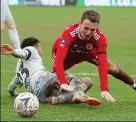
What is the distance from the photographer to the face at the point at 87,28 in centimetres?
850

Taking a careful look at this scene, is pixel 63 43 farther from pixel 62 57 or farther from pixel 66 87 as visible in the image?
pixel 66 87

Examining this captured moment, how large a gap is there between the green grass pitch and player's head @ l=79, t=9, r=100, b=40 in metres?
1.06

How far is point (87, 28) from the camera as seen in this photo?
8.54 metres

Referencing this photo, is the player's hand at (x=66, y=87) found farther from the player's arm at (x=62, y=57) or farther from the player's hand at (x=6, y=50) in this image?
the player's hand at (x=6, y=50)

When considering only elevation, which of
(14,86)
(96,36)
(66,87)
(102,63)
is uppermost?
(96,36)

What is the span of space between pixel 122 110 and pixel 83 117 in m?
0.85

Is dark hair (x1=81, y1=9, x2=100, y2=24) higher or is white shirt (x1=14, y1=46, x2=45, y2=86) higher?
dark hair (x1=81, y1=9, x2=100, y2=24)

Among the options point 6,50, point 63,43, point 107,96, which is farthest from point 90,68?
point 107,96

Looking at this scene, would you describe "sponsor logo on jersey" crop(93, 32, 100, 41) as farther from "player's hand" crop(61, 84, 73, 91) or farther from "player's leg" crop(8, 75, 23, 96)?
"player's leg" crop(8, 75, 23, 96)

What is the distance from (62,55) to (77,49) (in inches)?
22.9

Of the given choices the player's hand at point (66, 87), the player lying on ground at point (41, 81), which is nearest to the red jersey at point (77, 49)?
the player's hand at point (66, 87)

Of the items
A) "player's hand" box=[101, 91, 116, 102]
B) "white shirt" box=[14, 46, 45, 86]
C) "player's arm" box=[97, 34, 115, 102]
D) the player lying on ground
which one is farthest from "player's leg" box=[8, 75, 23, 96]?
"player's hand" box=[101, 91, 116, 102]

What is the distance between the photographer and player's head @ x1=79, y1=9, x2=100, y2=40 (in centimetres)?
851

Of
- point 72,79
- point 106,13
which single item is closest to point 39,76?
point 72,79
